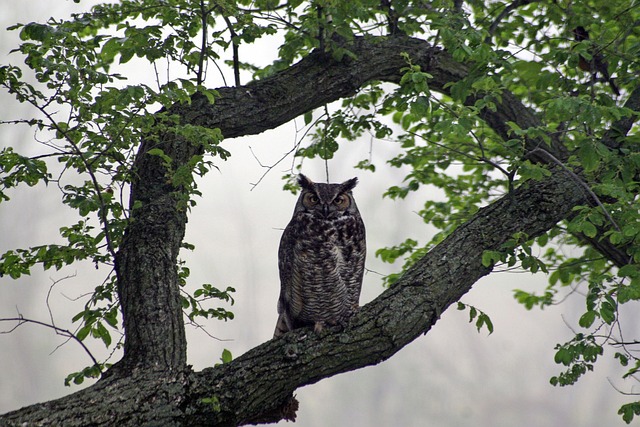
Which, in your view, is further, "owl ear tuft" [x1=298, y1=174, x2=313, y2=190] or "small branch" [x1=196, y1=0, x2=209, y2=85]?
"owl ear tuft" [x1=298, y1=174, x2=313, y2=190]

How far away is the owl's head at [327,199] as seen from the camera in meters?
2.72

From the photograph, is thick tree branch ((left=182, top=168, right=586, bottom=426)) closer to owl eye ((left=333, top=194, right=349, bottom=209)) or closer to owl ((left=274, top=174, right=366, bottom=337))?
owl ((left=274, top=174, right=366, bottom=337))

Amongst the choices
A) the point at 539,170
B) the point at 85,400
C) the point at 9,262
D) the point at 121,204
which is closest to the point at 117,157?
the point at 121,204

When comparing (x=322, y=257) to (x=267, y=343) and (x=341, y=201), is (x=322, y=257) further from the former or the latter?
(x=267, y=343)

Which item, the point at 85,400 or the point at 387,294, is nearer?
the point at 85,400

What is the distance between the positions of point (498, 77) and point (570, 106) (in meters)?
0.50

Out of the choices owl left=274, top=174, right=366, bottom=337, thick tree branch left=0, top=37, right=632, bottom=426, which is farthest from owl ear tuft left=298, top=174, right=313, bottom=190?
thick tree branch left=0, top=37, right=632, bottom=426

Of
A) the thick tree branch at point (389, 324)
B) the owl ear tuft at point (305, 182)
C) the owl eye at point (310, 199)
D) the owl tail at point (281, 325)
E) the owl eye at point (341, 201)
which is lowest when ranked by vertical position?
the thick tree branch at point (389, 324)

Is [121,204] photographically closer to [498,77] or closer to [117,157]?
[117,157]

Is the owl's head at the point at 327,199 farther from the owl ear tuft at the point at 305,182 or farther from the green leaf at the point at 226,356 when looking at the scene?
the green leaf at the point at 226,356

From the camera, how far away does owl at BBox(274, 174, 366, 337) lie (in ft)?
8.70

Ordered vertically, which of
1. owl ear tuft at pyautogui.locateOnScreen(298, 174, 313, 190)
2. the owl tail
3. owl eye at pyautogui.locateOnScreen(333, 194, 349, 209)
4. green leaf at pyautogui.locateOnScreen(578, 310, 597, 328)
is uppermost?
owl ear tuft at pyautogui.locateOnScreen(298, 174, 313, 190)

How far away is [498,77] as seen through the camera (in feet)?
9.14

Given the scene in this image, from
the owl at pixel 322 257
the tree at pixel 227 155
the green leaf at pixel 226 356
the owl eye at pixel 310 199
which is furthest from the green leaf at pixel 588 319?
the green leaf at pixel 226 356
